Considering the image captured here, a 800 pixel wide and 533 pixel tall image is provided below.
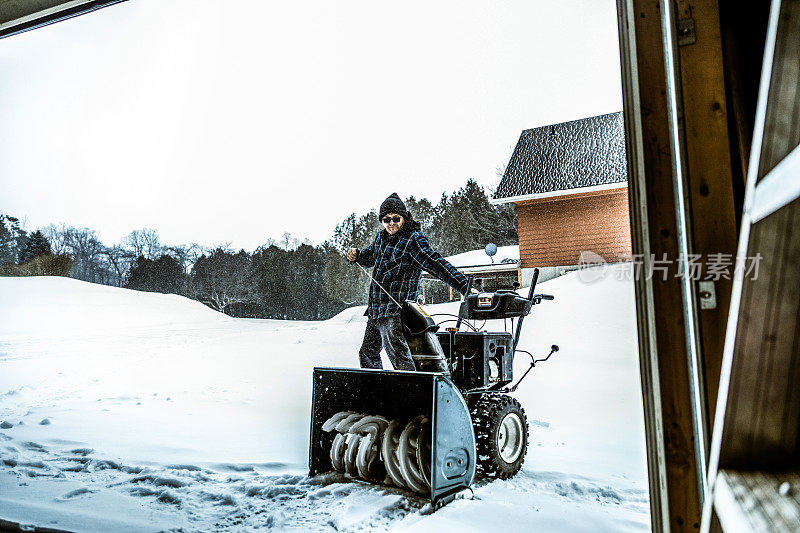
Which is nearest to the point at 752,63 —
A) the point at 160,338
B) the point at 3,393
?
the point at 160,338

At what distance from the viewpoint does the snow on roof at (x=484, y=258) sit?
3008 millimetres

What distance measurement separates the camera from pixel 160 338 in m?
4.10

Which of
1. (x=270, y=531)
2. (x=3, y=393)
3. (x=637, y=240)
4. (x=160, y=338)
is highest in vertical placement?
(x=637, y=240)

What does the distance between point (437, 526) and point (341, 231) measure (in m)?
1.95

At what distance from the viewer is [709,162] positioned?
1.46 meters

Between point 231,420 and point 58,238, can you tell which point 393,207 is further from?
point 58,238

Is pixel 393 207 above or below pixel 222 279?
above

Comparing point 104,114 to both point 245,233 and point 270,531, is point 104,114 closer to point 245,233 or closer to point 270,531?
point 245,233

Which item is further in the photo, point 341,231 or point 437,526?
point 341,231

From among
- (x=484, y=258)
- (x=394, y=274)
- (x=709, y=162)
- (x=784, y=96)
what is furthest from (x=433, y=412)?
(x=784, y=96)

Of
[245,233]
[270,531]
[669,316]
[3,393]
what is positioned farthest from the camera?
[3,393]

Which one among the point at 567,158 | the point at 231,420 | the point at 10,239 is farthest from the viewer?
the point at 10,239

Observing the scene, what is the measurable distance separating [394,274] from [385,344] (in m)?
0.40

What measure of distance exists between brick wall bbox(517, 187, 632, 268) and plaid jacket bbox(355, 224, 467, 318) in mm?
450
